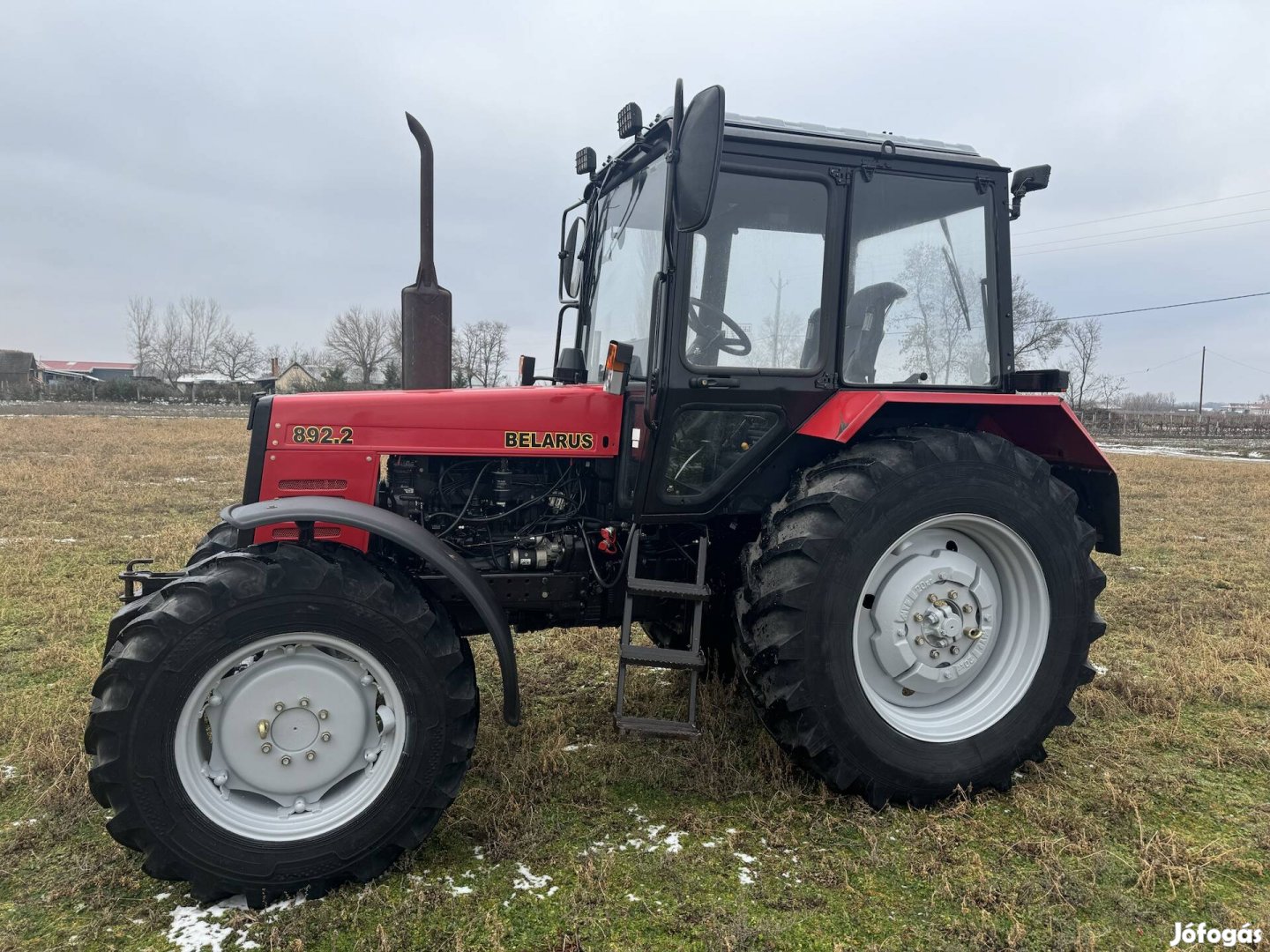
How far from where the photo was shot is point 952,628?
Answer: 3.12 m

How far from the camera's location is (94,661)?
4.11 m

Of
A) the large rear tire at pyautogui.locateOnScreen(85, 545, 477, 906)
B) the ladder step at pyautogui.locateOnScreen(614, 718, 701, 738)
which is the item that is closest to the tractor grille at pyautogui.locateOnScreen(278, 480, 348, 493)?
the large rear tire at pyautogui.locateOnScreen(85, 545, 477, 906)

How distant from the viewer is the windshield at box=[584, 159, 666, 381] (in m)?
3.20

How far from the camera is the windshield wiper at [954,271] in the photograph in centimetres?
330

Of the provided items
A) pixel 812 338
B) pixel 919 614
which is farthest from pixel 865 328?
pixel 919 614

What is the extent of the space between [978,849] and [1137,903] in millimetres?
454

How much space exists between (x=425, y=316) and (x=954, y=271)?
7.16 ft

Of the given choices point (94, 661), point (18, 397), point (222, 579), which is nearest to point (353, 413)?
point (222, 579)

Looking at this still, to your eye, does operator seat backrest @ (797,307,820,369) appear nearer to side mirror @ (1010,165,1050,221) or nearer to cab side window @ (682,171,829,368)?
cab side window @ (682,171,829,368)

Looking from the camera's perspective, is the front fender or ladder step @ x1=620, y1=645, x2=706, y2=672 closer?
the front fender

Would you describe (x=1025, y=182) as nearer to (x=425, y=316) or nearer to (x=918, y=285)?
(x=918, y=285)

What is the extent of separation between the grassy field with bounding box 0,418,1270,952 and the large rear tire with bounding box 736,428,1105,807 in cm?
21

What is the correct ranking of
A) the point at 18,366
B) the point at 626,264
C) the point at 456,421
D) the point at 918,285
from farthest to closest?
the point at 18,366
the point at 626,264
the point at 918,285
the point at 456,421

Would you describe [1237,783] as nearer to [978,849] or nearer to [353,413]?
[978,849]
